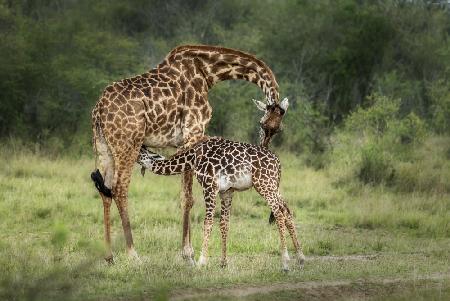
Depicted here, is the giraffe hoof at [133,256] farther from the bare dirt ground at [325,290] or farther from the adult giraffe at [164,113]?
the bare dirt ground at [325,290]

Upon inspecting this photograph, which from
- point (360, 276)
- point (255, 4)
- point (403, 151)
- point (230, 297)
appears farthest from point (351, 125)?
point (255, 4)

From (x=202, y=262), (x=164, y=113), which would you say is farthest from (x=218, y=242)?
(x=164, y=113)

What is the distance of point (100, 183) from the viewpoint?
8.81 metres

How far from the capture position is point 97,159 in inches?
355

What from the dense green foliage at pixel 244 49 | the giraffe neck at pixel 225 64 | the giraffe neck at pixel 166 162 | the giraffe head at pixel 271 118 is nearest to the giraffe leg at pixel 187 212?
the giraffe neck at pixel 166 162

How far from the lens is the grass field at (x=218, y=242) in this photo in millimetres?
7434

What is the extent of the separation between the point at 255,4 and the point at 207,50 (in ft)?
83.4

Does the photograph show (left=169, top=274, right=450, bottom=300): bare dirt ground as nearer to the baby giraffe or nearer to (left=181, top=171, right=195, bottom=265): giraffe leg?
the baby giraffe

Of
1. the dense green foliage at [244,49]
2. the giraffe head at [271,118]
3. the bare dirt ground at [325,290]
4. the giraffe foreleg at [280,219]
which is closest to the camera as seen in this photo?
the bare dirt ground at [325,290]

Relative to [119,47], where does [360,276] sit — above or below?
below

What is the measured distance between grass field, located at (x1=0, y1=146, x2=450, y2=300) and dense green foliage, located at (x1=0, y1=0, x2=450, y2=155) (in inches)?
127

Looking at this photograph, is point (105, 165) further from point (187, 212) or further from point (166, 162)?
point (187, 212)

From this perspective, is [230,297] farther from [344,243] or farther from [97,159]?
[344,243]

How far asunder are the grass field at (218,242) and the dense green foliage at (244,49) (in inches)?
127
